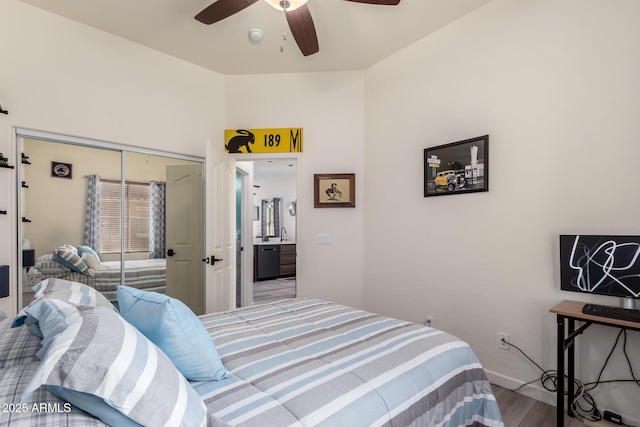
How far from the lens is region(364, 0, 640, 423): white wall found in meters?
1.91

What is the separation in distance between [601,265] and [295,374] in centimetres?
184

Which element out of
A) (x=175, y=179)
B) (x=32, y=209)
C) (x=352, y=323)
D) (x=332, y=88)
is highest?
(x=332, y=88)

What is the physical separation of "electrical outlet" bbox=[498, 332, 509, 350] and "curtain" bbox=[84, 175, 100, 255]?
332cm

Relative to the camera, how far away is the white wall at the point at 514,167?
1.91 m

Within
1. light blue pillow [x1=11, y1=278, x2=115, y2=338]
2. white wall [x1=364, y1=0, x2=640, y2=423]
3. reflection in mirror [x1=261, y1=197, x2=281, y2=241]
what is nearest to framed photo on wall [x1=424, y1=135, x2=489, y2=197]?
white wall [x1=364, y1=0, x2=640, y2=423]

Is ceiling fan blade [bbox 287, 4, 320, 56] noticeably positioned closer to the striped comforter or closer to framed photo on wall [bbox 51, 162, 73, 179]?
the striped comforter

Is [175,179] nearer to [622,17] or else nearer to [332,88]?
[332,88]

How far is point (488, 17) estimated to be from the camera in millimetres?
2492

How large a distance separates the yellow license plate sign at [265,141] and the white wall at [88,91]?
287 mm

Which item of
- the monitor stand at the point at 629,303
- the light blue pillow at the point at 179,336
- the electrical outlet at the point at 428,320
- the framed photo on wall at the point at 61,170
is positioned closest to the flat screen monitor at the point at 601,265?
the monitor stand at the point at 629,303

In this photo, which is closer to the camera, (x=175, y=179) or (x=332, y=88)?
(x=175, y=179)

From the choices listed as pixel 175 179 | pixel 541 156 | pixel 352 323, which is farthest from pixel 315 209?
pixel 541 156

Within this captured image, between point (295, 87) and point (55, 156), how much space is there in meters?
2.28

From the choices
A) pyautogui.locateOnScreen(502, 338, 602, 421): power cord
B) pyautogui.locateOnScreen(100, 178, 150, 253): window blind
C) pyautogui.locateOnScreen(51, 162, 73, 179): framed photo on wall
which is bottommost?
pyautogui.locateOnScreen(502, 338, 602, 421): power cord
